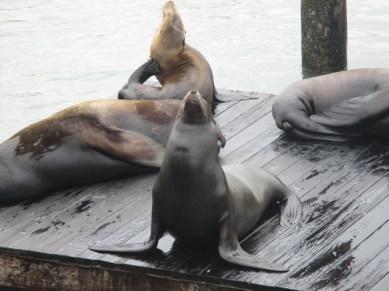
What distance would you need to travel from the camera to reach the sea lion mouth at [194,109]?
4445 mm

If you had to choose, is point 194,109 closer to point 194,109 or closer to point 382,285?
point 194,109

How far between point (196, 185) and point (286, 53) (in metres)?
6.43

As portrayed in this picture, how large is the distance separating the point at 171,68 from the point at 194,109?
241 cm

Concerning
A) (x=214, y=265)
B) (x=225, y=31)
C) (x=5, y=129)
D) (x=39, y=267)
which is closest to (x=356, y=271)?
(x=214, y=265)

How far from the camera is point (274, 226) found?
16.3ft

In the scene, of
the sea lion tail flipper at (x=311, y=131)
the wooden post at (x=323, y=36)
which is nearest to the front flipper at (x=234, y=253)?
the sea lion tail flipper at (x=311, y=131)

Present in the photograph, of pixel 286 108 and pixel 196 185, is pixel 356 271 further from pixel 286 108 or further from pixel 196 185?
pixel 286 108

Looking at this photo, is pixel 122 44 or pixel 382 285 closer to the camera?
pixel 382 285

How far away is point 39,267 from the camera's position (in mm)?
4977

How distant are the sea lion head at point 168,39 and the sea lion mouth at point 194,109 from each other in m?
2.32

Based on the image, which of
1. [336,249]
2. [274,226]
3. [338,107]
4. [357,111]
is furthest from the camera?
[338,107]

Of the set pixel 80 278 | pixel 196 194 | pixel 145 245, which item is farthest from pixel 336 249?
pixel 80 278

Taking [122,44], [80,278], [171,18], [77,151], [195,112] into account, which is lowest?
[122,44]

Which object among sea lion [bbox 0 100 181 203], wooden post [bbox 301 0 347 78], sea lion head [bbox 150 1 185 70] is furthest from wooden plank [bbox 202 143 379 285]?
wooden post [bbox 301 0 347 78]
